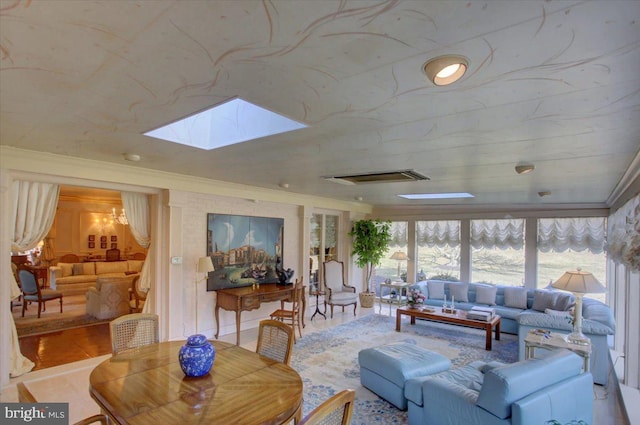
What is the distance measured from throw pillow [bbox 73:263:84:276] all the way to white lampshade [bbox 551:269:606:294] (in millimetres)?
9550

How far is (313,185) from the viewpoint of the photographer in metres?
5.14

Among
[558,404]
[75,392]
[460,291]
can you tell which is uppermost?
[558,404]

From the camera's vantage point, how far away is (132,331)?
2.77 meters

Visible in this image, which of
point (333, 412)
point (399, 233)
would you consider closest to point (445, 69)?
point (333, 412)

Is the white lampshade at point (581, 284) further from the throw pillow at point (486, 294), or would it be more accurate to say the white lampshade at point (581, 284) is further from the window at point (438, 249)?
the window at point (438, 249)

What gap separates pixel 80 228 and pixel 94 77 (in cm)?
944

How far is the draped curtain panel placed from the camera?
4.64m

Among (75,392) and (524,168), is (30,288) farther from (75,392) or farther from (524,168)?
(524,168)

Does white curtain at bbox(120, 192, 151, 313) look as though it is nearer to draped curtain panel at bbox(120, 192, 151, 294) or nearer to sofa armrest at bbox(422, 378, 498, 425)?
draped curtain panel at bbox(120, 192, 151, 294)

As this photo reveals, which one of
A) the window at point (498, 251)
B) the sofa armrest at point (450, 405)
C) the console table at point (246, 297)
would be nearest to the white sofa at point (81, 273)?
the console table at point (246, 297)

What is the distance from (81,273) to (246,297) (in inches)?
229

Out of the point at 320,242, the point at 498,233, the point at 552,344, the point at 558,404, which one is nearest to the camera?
the point at 558,404

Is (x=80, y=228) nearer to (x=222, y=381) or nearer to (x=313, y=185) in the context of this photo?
(x=313, y=185)

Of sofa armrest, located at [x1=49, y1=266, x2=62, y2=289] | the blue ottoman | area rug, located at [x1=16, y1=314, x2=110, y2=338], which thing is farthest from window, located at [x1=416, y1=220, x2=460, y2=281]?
sofa armrest, located at [x1=49, y1=266, x2=62, y2=289]
